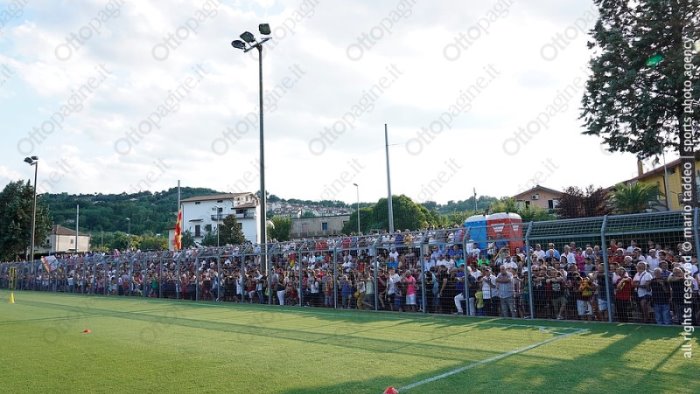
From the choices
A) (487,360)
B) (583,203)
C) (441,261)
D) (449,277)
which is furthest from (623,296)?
(583,203)

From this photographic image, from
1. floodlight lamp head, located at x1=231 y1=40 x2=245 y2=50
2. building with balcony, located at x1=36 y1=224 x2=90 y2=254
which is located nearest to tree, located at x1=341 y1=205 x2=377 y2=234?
building with balcony, located at x1=36 y1=224 x2=90 y2=254

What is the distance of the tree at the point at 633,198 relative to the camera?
133ft

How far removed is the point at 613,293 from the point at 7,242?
59.0m

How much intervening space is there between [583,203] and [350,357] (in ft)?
109

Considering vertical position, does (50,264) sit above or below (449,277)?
above

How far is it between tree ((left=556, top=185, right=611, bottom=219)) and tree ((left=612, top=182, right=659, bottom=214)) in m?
2.86

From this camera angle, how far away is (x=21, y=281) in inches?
1674

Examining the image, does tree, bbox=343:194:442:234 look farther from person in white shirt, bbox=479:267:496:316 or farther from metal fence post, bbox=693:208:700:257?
metal fence post, bbox=693:208:700:257

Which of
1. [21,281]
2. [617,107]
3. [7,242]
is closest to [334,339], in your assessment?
[617,107]

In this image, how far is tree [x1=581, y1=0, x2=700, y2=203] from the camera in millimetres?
14633

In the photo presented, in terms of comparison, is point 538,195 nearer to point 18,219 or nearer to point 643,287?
→ point 18,219

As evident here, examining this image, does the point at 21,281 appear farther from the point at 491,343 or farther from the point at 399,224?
the point at 399,224

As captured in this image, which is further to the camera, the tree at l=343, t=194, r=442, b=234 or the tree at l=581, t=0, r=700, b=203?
the tree at l=343, t=194, r=442, b=234

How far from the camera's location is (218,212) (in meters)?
104
